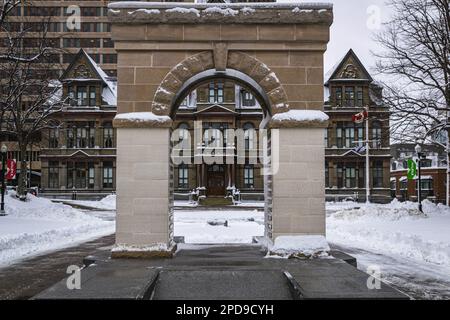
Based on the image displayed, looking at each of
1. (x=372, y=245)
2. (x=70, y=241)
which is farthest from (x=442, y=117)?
(x=70, y=241)

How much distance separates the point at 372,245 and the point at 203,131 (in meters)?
37.3

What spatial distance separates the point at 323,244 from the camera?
34.6 ft

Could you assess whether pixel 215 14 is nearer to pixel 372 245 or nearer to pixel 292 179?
pixel 292 179

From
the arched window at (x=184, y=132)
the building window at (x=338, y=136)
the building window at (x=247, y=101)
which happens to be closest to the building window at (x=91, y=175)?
the arched window at (x=184, y=132)

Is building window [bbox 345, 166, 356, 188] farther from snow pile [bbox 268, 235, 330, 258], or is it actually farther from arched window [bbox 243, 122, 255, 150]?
snow pile [bbox 268, 235, 330, 258]

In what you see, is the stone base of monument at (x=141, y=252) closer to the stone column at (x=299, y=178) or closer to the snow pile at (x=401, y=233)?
the stone column at (x=299, y=178)

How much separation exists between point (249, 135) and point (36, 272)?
146ft

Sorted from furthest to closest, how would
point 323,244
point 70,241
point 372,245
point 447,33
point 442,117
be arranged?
point 442,117
point 447,33
point 70,241
point 372,245
point 323,244

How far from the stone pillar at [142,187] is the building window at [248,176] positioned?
43667mm

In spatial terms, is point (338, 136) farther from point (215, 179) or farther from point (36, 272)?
point (36, 272)

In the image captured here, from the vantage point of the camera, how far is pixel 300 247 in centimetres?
1045

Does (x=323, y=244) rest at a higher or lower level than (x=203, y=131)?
lower

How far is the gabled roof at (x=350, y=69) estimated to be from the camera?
53.0 meters

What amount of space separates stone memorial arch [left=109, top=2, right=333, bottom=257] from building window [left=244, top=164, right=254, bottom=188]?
4325 cm
